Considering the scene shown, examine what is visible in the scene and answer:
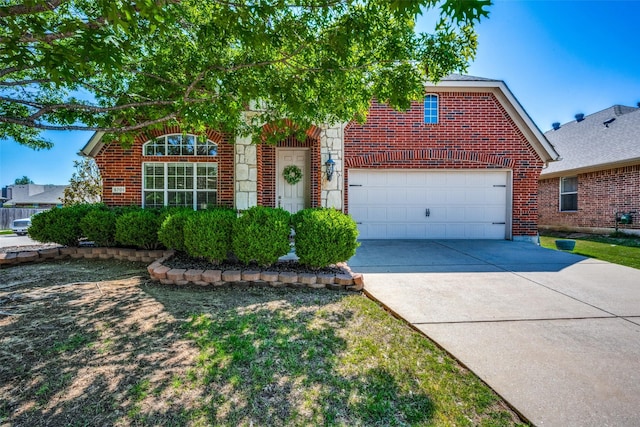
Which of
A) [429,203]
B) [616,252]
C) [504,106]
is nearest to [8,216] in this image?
[429,203]

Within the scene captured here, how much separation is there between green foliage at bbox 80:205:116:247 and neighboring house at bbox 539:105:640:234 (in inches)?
638

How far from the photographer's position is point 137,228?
6.33 meters

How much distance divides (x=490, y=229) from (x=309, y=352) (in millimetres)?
8411

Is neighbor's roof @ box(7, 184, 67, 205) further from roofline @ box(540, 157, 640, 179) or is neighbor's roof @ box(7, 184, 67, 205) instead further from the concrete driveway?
roofline @ box(540, 157, 640, 179)

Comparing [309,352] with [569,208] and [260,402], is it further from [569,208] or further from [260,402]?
[569,208]

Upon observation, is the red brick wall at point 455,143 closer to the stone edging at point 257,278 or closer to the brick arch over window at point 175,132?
the brick arch over window at point 175,132

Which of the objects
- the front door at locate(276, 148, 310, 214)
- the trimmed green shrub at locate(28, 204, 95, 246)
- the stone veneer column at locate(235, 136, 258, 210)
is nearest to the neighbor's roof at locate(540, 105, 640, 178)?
the front door at locate(276, 148, 310, 214)

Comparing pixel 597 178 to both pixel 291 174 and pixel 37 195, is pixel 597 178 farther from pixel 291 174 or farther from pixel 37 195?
pixel 37 195

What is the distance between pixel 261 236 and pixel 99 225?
13.8ft

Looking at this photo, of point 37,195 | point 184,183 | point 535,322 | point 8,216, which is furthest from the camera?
point 37,195

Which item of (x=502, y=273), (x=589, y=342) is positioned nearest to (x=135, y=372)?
(x=589, y=342)

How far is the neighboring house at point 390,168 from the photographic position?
8727mm

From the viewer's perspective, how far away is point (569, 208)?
46.9 feet

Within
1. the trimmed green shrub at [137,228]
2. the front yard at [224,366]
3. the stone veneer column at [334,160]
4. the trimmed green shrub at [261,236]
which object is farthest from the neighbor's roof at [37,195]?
the front yard at [224,366]
